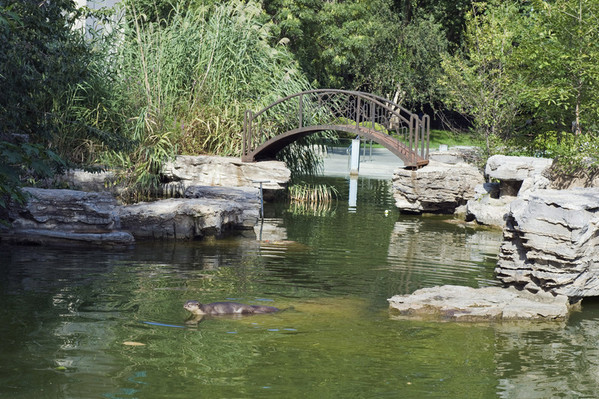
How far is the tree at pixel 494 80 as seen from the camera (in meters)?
20.2

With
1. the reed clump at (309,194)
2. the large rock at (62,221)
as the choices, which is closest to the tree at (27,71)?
the large rock at (62,221)

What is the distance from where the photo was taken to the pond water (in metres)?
6.96

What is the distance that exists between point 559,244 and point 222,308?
422 centimetres

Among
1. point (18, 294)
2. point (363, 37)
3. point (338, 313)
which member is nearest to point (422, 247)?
point (338, 313)

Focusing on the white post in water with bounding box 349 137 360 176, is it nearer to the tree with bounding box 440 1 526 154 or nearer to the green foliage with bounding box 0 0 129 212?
the tree with bounding box 440 1 526 154

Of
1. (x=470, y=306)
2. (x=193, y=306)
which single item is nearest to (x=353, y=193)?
(x=470, y=306)

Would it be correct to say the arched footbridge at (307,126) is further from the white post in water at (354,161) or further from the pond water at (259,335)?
the white post in water at (354,161)

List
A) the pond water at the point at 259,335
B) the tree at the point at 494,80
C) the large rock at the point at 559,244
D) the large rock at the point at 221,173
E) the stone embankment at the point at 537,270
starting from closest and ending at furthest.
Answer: the pond water at the point at 259,335, the stone embankment at the point at 537,270, the large rock at the point at 559,244, the large rock at the point at 221,173, the tree at the point at 494,80

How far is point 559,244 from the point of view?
32.7ft

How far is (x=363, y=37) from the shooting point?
35219 millimetres

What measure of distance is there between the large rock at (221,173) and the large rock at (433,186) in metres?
2.65

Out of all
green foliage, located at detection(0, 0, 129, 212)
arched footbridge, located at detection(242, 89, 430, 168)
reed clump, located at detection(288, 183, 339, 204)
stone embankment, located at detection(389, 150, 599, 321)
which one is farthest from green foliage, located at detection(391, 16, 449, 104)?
green foliage, located at detection(0, 0, 129, 212)

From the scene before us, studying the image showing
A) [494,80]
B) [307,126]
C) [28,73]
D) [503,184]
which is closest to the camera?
[28,73]

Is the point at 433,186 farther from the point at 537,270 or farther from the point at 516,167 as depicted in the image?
the point at 537,270
